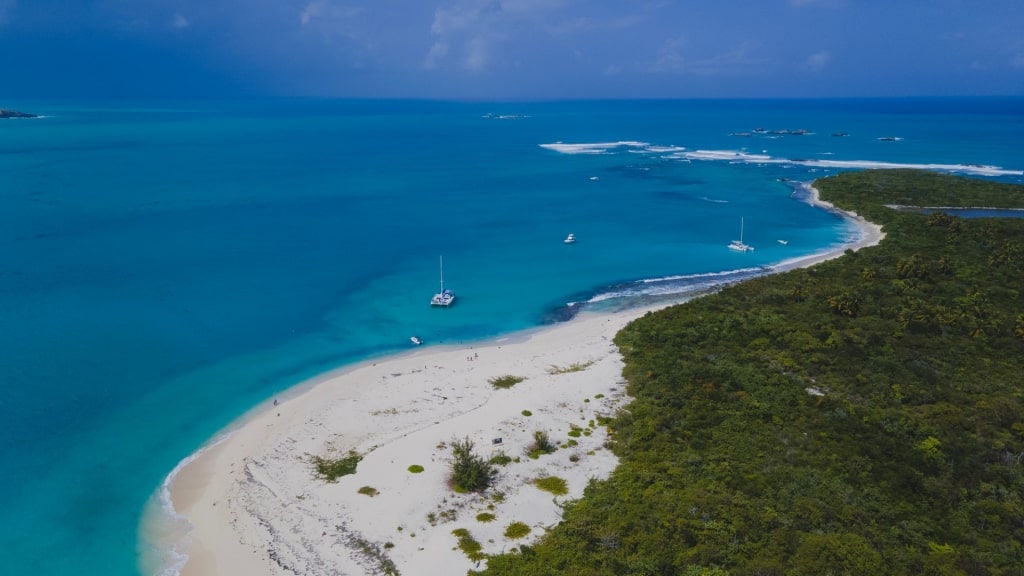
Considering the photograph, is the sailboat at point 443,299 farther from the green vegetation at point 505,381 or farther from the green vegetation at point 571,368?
the green vegetation at point 571,368

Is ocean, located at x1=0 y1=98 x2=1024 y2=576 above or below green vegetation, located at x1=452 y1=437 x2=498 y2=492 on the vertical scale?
above

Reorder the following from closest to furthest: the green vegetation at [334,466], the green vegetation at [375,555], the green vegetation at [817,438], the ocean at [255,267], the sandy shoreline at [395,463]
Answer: the green vegetation at [817,438], the green vegetation at [375,555], the sandy shoreline at [395,463], the green vegetation at [334,466], the ocean at [255,267]

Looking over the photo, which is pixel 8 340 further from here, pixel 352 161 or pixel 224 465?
pixel 352 161

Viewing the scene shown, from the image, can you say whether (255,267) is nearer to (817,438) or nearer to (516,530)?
(516,530)

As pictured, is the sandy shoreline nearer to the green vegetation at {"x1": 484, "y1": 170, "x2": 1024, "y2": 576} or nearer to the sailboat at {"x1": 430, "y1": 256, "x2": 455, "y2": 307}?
the green vegetation at {"x1": 484, "y1": 170, "x2": 1024, "y2": 576}

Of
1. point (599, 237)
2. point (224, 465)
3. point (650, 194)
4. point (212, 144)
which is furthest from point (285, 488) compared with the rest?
point (212, 144)

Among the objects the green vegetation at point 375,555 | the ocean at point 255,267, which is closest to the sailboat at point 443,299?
the ocean at point 255,267

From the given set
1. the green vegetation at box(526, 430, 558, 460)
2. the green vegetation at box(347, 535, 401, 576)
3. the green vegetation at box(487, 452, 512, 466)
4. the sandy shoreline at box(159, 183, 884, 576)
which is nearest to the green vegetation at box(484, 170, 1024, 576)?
the sandy shoreline at box(159, 183, 884, 576)
